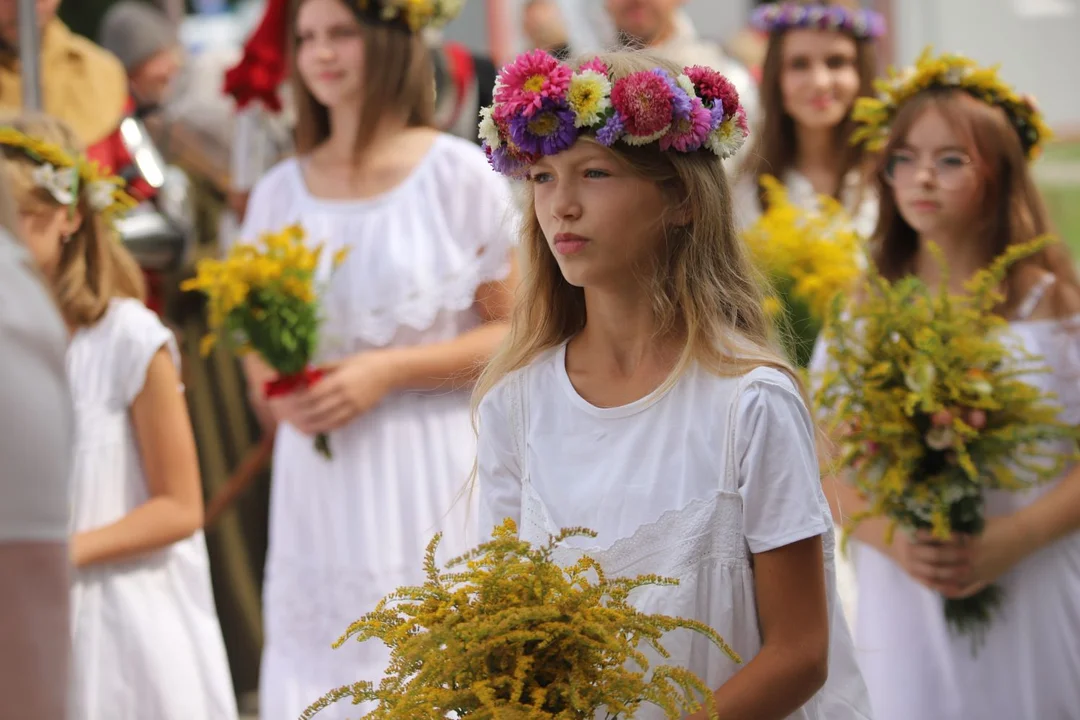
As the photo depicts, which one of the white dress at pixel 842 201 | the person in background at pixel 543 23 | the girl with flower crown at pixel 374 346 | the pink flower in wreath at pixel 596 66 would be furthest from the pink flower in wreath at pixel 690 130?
the person in background at pixel 543 23

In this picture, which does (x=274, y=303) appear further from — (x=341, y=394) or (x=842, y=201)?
(x=842, y=201)

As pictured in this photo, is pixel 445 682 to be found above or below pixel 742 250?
below

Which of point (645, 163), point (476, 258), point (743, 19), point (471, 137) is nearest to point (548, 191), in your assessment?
point (645, 163)

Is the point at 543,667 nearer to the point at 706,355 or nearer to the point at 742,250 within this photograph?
the point at 706,355

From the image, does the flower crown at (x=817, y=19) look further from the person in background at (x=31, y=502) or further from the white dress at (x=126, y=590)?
the person in background at (x=31, y=502)

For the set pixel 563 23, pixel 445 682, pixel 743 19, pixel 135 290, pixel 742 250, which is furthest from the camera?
pixel 743 19

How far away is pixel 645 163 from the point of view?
256 cm

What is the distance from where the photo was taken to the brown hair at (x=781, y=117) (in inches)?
213

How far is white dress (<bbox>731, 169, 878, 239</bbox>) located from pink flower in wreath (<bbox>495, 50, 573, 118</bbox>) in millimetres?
2562

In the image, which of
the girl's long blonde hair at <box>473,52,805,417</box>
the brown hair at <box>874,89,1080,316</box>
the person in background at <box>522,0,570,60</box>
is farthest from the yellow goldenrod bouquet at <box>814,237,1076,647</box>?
the person in background at <box>522,0,570,60</box>

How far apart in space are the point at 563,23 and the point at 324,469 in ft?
15.9

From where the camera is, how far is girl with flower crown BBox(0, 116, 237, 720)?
3.57m

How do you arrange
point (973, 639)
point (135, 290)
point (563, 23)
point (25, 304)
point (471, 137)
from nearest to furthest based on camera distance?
point (25, 304) < point (973, 639) < point (135, 290) < point (471, 137) < point (563, 23)

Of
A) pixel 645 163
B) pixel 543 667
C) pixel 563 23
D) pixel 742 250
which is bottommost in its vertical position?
pixel 543 667
